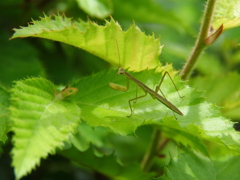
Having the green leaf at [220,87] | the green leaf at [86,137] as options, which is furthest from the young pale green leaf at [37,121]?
the green leaf at [220,87]

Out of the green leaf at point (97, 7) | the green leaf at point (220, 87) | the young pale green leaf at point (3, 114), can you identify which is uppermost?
the green leaf at point (97, 7)

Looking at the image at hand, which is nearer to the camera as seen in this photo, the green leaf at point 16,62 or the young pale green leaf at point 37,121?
the young pale green leaf at point 37,121

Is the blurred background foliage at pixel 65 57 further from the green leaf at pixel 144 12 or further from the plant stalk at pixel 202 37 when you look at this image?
the plant stalk at pixel 202 37

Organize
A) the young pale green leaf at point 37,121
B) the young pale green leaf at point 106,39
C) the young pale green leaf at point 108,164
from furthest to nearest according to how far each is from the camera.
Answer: the young pale green leaf at point 108,164, the young pale green leaf at point 106,39, the young pale green leaf at point 37,121

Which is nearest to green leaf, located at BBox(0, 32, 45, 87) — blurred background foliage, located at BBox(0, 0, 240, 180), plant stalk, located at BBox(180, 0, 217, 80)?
blurred background foliage, located at BBox(0, 0, 240, 180)

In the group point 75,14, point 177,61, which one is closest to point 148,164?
point 75,14

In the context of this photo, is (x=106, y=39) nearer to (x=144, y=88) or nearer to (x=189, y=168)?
(x=144, y=88)

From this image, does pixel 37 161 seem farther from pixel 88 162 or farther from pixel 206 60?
pixel 206 60

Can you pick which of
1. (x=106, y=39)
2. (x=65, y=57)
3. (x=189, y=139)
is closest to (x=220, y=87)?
(x=189, y=139)

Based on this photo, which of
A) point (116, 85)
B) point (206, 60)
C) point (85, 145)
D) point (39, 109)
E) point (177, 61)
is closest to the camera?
point (39, 109)
